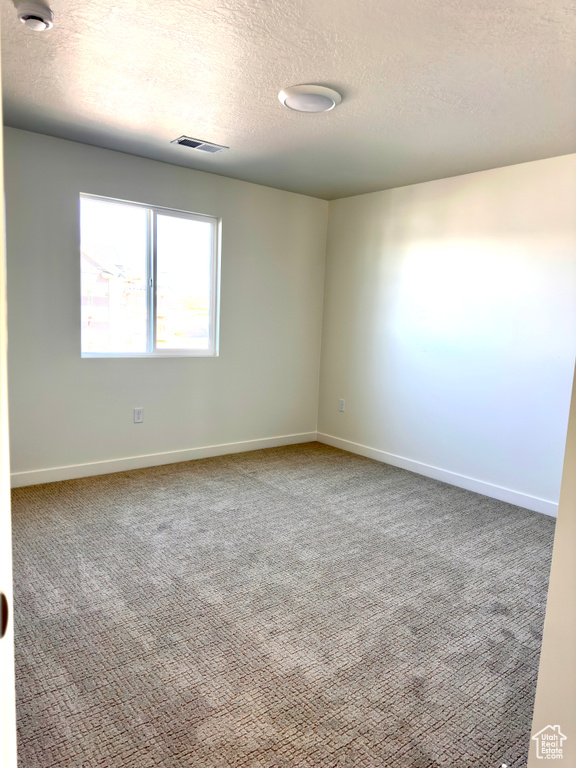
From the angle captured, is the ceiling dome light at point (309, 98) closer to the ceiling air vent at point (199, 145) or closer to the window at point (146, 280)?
the ceiling air vent at point (199, 145)

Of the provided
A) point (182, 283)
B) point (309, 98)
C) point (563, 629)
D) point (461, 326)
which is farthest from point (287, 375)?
point (563, 629)

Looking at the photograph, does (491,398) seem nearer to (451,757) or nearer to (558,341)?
(558,341)

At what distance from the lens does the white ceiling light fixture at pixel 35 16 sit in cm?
199

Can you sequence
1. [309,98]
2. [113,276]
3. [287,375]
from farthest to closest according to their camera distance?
[287,375] < [113,276] < [309,98]

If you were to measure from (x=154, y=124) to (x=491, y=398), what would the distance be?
3082 mm

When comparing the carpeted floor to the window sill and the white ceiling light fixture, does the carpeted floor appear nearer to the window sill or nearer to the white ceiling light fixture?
the window sill

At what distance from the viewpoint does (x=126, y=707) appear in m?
1.79

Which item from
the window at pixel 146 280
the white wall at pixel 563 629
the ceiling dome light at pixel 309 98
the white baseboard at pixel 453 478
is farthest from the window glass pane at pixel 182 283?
the white wall at pixel 563 629

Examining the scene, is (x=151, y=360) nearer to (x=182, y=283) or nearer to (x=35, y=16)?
(x=182, y=283)

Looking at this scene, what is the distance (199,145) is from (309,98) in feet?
3.98

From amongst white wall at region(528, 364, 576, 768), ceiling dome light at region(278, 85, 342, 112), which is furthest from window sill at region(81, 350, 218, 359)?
white wall at region(528, 364, 576, 768)

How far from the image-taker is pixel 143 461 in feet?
14.4

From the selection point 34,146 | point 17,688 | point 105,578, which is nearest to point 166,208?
point 34,146

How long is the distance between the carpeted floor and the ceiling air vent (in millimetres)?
2492
